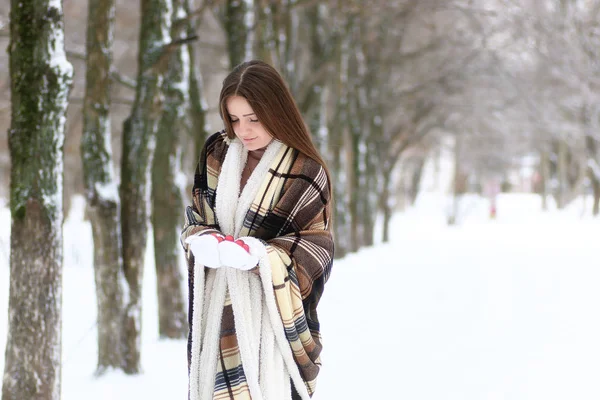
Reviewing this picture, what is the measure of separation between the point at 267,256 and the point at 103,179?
291 centimetres

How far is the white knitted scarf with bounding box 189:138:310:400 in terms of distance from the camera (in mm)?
2762

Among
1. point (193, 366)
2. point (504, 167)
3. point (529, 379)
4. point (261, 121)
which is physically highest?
point (504, 167)

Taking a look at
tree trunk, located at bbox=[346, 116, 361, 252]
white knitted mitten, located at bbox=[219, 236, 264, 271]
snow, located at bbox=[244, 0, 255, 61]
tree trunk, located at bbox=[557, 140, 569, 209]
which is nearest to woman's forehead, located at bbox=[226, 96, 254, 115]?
white knitted mitten, located at bbox=[219, 236, 264, 271]

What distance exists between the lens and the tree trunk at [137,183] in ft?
17.9

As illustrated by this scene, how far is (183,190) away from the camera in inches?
281

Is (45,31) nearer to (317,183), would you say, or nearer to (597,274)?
(317,183)

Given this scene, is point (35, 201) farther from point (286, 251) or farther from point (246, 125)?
point (286, 251)

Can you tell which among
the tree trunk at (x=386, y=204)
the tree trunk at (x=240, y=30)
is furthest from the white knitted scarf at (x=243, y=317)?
the tree trunk at (x=386, y=204)

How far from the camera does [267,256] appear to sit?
2.67 meters

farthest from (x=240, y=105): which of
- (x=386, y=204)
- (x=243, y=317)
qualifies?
(x=386, y=204)

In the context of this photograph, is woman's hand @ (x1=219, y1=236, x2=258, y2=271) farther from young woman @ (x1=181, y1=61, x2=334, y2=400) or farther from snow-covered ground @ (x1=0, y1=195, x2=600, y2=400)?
snow-covered ground @ (x1=0, y1=195, x2=600, y2=400)

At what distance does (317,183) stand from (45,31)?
6.26 feet

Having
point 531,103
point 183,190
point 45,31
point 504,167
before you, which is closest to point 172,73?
point 183,190

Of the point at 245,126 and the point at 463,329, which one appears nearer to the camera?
the point at 245,126
